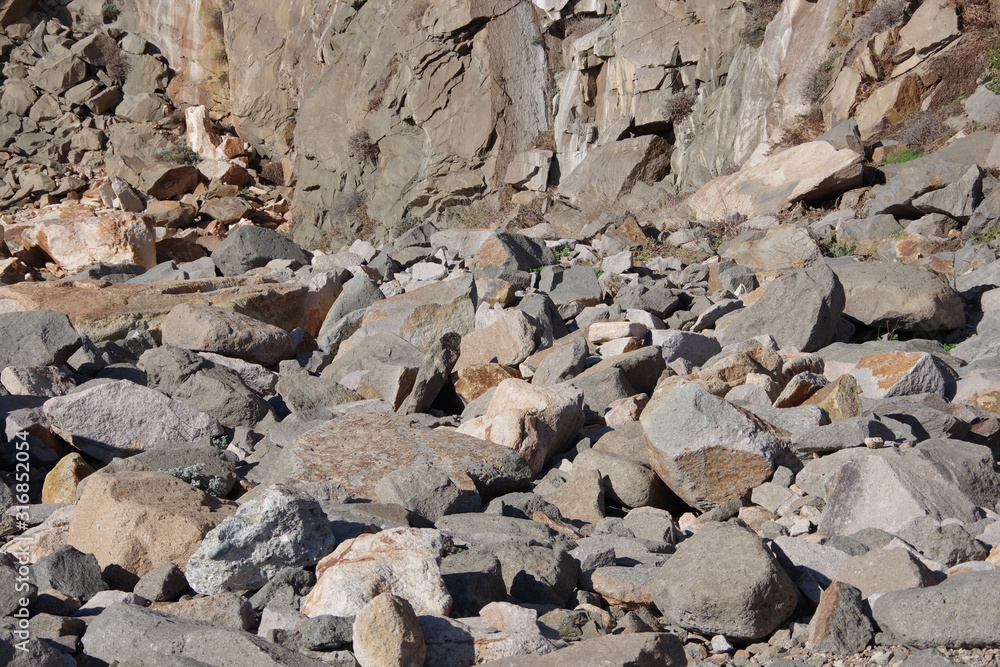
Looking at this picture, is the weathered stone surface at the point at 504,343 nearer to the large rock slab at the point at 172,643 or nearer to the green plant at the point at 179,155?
the large rock slab at the point at 172,643

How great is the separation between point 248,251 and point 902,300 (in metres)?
7.34

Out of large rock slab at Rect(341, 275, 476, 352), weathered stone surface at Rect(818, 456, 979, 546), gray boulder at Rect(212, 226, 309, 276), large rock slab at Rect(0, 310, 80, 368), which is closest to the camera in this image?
weathered stone surface at Rect(818, 456, 979, 546)

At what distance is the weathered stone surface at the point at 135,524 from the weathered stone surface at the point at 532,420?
4.78 feet

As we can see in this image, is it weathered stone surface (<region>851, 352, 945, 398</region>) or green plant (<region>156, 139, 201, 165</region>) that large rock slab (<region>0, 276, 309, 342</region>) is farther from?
green plant (<region>156, 139, 201, 165</region>)

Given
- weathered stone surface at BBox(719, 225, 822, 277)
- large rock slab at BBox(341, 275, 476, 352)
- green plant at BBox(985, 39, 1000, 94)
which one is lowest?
weathered stone surface at BBox(719, 225, 822, 277)

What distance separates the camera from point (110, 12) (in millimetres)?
23672

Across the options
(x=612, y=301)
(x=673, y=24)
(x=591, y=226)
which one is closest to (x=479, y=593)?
(x=612, y=301)

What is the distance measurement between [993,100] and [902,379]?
6.24 meters

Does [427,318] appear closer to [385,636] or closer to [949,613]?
[385,636]

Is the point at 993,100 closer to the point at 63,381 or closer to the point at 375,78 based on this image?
the point at 63,381

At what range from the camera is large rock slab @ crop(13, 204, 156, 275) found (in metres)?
10.7

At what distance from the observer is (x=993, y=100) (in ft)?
28.3

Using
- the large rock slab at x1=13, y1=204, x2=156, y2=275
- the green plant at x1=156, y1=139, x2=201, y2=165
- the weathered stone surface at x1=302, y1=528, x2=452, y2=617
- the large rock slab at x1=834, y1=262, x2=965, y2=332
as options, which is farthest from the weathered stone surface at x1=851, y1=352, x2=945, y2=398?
the green plant at x1=156, y1=139, x2=201, y2=165

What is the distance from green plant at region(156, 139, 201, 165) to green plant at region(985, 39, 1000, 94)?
1894 cm
